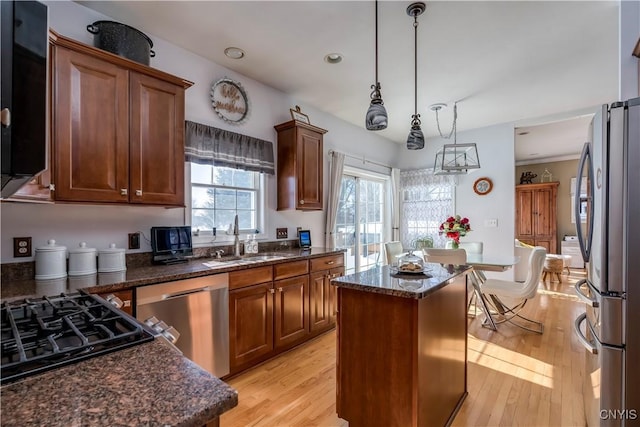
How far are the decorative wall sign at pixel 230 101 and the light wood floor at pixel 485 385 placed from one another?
7.73ft

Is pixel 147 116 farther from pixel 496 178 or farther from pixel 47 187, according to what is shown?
pixel 496 178

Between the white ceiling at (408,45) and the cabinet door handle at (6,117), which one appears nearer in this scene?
the cabinet door handle at (6,117)

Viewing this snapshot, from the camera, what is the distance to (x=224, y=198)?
3.11 meters

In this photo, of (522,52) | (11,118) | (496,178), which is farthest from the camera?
(496,178)

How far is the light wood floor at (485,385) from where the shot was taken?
195cm

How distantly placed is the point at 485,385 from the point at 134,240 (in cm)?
291

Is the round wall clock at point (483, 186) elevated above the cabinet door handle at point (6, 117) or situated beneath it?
elevated above

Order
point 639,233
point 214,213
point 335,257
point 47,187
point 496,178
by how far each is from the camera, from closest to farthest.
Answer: point 639,233
point 47,187
point 214,213
point 335,257
point 496,178

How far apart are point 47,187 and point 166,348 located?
5.04 ft

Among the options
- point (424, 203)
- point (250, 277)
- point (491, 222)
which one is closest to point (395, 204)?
point (424, 203)

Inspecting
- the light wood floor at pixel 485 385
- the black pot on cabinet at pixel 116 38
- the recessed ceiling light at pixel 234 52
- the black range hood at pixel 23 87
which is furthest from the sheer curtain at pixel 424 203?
the black range hood at pixel 23 87

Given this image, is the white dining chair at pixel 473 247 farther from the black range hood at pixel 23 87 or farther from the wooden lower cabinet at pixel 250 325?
the black range hood at pixel 23 87

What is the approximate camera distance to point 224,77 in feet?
9.89

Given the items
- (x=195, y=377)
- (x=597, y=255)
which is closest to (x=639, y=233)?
(x=597, y=255)
